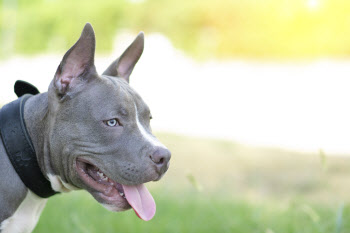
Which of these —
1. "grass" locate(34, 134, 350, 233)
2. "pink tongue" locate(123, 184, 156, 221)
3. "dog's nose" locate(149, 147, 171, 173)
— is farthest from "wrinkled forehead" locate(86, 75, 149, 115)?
"grass" locate(34, 134, 350, 233)

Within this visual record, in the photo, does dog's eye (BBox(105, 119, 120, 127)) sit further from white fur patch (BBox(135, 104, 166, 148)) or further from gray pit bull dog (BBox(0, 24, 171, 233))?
white fur patch (BBox(135, 104, 166, 148))

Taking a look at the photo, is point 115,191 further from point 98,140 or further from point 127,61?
point 127,61

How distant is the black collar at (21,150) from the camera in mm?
2668

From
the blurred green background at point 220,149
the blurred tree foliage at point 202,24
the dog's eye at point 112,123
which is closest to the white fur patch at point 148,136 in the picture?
the dog's eye at point 112,123

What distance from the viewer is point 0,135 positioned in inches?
108

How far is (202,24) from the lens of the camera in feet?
68.4

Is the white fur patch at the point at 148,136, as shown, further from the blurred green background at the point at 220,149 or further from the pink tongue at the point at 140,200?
the blurred green background at the point at 220,149

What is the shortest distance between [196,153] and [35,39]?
2373 cm

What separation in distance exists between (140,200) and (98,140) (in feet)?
1.27

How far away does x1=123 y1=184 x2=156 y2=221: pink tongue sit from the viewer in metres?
2.64

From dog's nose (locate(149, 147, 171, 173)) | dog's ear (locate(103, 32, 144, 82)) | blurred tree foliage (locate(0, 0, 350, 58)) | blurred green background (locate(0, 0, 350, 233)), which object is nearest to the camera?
dog's nose (locate(149, 147, 171, 173))

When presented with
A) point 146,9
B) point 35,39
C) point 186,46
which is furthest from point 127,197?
point 35,39

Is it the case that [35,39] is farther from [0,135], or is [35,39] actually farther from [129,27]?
[0,135]

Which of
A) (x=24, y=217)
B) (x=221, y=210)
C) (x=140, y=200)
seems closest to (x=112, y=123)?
(x=140, y=200)
